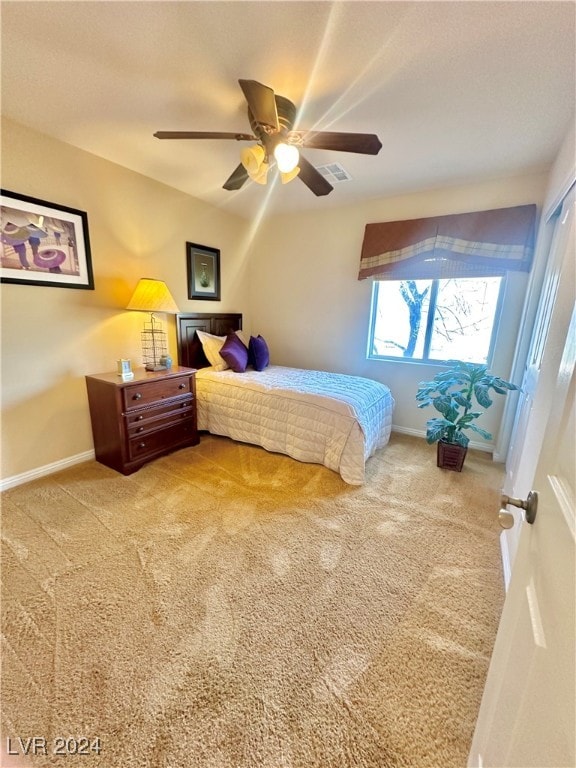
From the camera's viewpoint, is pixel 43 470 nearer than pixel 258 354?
Yes

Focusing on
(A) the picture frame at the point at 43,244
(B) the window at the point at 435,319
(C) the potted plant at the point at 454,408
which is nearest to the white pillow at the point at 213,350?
(A) the picture frame at the point at 43,244

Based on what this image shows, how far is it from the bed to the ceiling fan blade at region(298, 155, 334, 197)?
1552 millimetres

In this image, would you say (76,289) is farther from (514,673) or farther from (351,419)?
(514,673)

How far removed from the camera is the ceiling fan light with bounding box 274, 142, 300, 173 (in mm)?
1685

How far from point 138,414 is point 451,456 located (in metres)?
2.71

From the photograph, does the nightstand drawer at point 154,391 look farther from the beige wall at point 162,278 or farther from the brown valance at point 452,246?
the brown valance at point 452,246

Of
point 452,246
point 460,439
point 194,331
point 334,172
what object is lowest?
point 460,439

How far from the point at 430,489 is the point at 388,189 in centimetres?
288

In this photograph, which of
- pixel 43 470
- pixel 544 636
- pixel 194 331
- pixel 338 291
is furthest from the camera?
pixel 338 291

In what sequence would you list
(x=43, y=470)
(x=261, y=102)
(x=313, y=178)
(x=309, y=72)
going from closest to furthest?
(x=261, y=102) < (x=309, y=72) < (x=313, y=178) < (x=43, y=470)

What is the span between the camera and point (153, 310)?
8.68 feet

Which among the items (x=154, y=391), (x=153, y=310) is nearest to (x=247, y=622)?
(x=154, y=391)

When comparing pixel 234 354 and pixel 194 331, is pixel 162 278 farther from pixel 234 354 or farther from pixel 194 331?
pixel 234 354

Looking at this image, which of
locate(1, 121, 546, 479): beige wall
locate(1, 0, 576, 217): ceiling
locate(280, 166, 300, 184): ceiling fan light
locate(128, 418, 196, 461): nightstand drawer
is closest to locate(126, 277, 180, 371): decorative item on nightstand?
locate(1, 121, 546, 479): beige wall
